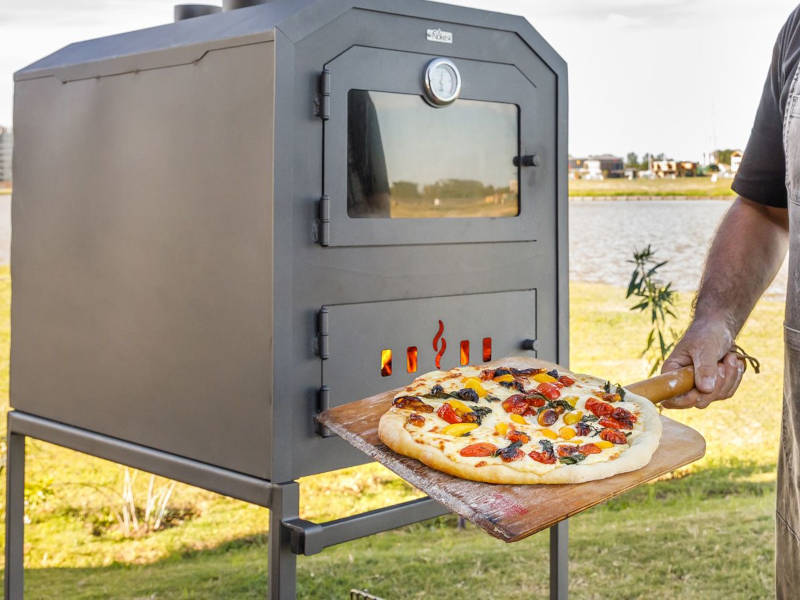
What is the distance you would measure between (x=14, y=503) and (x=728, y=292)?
6.99ft

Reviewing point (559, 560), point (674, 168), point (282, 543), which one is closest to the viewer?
point (282, 543)

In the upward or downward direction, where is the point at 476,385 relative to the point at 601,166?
downward

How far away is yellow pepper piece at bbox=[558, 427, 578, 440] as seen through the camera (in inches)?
67.8

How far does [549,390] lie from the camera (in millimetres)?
1921

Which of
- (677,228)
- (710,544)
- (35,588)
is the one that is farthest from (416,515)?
(677,228)

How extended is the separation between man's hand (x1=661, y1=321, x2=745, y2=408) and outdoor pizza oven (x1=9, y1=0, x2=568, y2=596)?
23.6 inches

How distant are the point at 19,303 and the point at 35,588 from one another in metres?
2.40

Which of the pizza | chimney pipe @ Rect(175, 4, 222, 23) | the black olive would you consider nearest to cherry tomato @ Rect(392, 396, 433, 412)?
the pizza

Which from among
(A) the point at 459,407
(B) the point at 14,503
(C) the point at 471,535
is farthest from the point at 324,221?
(C) the point at 471,535

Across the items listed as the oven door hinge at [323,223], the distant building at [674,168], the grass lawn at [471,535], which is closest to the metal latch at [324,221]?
the oven door hinge at [323,223]

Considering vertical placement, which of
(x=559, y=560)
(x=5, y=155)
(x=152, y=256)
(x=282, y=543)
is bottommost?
(x=559, y=560)

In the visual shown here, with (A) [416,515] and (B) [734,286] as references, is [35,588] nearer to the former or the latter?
(A) [416,515]

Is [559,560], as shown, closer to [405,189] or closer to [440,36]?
[405,189]

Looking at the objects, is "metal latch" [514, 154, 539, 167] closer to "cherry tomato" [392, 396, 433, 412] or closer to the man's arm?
the man's arm
